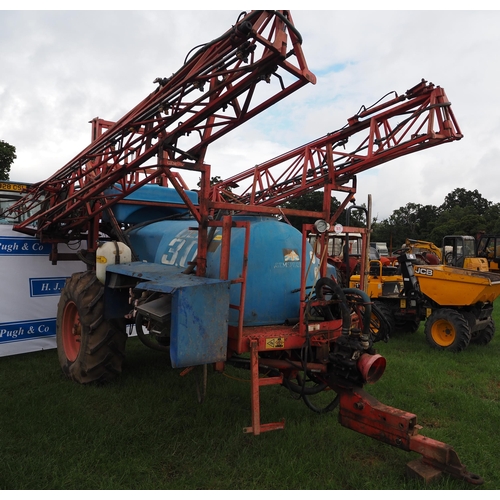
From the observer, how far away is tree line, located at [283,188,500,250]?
44.4 metres

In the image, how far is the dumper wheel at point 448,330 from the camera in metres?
7.24

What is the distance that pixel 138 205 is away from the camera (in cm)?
591

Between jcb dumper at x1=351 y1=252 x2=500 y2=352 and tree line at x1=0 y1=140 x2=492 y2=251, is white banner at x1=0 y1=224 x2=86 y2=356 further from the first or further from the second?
tree line at x1=0 y1=140 x2=492 y2=251

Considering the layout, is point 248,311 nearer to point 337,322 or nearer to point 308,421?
point 337,322

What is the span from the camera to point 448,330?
7633mm

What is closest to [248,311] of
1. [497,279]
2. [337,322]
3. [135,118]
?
[337,322]

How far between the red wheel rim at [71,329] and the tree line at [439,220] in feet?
80.6

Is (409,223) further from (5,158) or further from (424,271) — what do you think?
(424,271)

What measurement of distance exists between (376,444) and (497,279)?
5.02m

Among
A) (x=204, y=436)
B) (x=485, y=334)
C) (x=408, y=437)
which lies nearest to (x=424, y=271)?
(x=485, y=334)

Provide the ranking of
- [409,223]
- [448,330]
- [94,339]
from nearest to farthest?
[94,339]
[448,330]
[409,223]

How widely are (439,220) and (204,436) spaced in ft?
182

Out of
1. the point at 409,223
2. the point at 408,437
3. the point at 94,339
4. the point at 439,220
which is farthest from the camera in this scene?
the point at 409,223

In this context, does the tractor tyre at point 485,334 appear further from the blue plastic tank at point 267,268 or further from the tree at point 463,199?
the tree at point 463,199
